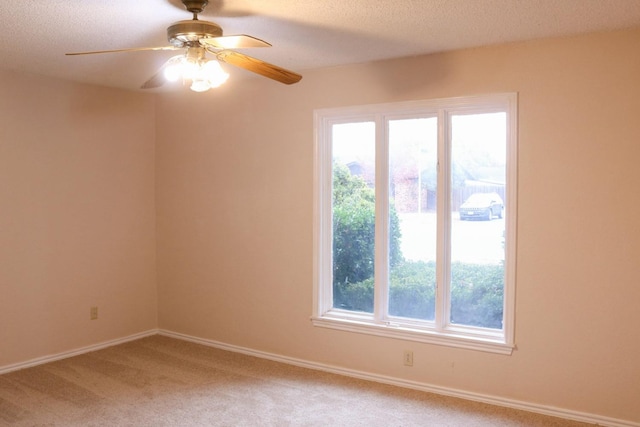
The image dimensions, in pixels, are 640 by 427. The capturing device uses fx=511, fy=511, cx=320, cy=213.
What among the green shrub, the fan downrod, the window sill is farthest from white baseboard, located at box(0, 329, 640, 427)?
the fan downrod

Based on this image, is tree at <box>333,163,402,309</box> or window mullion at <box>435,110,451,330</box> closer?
window mullion at <box>435,110,451,330</box>

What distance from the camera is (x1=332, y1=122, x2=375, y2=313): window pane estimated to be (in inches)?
158

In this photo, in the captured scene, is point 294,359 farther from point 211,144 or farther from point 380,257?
point 211,144

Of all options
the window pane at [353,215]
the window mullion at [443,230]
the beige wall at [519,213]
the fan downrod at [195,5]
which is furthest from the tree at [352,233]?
the fan downrod at [195,5]

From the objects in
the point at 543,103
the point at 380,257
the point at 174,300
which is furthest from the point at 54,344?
the point at 543,103

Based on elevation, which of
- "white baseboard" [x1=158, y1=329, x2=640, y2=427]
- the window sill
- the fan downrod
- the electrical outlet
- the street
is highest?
the fan downrod

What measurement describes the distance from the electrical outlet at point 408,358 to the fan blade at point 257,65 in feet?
7.00

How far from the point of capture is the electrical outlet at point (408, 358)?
12.3 feet

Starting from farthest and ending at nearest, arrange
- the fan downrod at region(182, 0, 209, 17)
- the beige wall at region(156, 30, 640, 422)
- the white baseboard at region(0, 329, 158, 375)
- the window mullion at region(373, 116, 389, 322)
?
the white baseboard at region(0, 329, 158, 375) → the window mullion at region(373, 116, 389, 322) → the beige wall at region(156, 30, 640, 422) → the fan downrod at region(182, 0, 209, 17)

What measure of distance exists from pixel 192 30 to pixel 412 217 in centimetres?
210

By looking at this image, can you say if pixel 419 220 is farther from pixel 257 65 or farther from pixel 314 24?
pixel 257 65

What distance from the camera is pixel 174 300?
16.6ft

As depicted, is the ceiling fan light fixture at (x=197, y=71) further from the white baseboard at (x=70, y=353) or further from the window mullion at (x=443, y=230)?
the white baseboard at (x=70, y=353)

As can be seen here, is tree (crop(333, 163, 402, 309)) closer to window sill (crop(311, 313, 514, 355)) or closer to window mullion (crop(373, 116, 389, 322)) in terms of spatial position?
window mullion (crop(373, 116, 389, 322))
